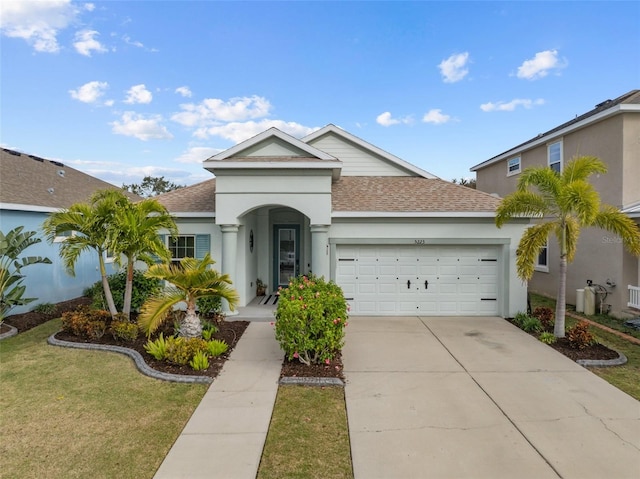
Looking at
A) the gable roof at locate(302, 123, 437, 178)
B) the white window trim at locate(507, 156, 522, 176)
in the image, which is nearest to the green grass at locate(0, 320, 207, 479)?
the gable roof at locate(302, 123, 437, 178)

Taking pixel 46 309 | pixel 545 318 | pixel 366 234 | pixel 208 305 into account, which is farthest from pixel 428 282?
pixel 46 309

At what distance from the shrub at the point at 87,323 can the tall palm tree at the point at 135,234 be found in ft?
1.80

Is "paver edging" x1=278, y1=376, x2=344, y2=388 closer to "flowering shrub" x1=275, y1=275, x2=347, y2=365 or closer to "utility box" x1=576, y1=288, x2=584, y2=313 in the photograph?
"flowering shrub" x1=275, y1=275, x2=347, y2=365

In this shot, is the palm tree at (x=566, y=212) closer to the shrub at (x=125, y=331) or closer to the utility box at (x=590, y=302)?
the utility box at (x=590, y=302)

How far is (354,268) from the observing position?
1111cm

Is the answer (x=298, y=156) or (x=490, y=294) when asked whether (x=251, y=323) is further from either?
(x=490, y=294)

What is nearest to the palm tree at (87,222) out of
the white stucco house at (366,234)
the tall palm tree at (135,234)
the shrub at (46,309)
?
the tall palm tree at (135,234)

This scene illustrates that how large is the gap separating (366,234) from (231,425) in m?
7.28

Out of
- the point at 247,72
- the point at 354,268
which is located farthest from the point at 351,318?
the point at 247,72

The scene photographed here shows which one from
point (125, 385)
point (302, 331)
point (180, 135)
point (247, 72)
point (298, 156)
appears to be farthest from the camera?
point (180, 135)

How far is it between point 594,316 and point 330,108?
15.3 m

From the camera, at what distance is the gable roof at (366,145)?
1338 cm

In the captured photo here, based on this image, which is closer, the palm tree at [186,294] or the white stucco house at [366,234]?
the palm tree at [186,294]

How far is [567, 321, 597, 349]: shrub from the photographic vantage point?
772cm
